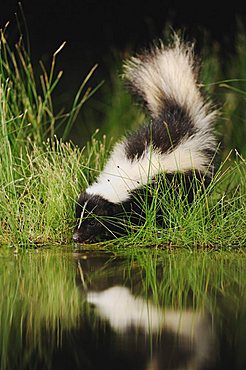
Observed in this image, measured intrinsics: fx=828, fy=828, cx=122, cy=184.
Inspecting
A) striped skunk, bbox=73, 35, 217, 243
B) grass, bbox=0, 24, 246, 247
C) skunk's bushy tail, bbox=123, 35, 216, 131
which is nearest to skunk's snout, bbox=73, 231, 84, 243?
striped skunk, bbox=73, 35, 217, 243

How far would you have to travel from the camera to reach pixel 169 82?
24.6ft

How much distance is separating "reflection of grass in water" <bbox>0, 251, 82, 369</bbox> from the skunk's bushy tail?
2.26 meters

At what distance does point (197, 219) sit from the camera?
6254 mm

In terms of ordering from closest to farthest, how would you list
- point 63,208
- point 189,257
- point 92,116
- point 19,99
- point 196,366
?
point 196,366 → point 189,257 → point 63,208 → point 19,99 → point 92,116

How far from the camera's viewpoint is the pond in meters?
3.12

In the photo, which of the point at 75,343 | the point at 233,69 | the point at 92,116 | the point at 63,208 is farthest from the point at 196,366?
the point at 92,116

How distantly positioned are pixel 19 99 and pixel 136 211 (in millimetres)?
2011

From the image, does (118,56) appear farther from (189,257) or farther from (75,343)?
(75,343)

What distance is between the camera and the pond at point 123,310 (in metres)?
3.12

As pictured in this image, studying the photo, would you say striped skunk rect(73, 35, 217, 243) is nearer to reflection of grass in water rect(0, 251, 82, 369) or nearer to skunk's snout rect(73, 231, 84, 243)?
skunk's snout rect(73, 231, 84, 243)

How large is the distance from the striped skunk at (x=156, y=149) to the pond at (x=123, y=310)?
699 mm

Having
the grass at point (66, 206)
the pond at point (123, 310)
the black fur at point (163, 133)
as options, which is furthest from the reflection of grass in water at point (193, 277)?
the black fur at point (163, 133)

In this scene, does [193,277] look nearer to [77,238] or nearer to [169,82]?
[77,238]

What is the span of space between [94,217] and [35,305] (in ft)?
7.87
